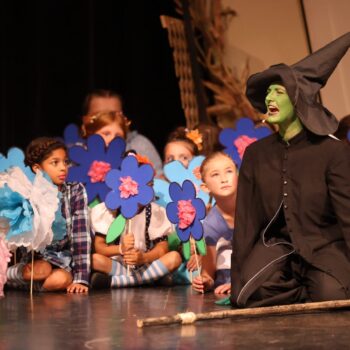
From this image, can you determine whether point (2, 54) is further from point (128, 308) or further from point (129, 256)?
point (128, 308)

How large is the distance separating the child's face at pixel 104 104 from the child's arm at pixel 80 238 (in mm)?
1042

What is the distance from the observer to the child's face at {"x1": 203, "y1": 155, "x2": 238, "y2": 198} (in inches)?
148

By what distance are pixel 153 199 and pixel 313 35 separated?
195cm

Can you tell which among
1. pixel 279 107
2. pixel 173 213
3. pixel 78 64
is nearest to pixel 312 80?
pixel 279 107

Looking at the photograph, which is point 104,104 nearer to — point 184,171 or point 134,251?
point 184,171

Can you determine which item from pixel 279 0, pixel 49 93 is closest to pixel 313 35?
pixel 279 0

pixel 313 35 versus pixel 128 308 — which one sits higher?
pixel 313 35

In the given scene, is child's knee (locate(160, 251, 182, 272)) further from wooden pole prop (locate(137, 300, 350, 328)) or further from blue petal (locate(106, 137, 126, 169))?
wooden pole prop (locate(137, 300, 350, 328))

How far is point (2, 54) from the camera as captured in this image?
5.69m

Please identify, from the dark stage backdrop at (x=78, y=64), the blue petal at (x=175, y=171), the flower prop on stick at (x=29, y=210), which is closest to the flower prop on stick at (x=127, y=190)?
the blue petal at (x=175, y=171)

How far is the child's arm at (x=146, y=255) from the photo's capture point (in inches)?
156

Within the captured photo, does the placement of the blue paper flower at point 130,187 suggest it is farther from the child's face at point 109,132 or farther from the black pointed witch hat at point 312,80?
the black pointed witch hat at point 312,80

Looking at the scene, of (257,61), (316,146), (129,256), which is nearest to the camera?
(316,146)

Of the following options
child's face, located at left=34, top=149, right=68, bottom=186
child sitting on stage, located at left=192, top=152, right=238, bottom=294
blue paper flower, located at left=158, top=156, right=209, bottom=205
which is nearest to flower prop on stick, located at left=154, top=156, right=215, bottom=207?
blue paper flower, located at left=158, top=156, right=209, bottom=205
